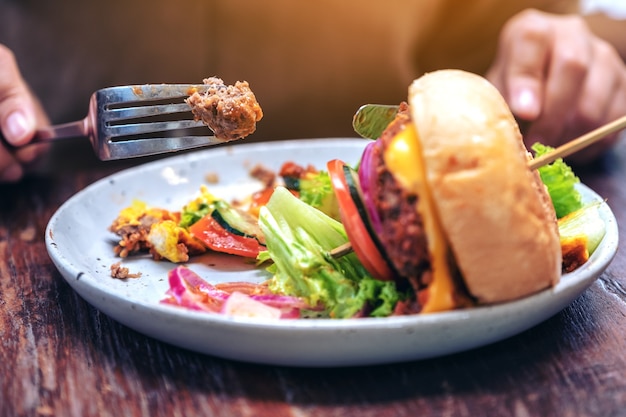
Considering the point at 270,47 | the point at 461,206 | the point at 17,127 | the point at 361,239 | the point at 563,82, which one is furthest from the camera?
the point at 270,47

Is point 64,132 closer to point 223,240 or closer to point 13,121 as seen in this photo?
point 13,121

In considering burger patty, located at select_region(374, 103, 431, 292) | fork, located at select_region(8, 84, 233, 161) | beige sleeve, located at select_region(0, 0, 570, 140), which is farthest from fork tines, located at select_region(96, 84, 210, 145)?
beige sleeve, located at select_region(0, 0, 570, 140)

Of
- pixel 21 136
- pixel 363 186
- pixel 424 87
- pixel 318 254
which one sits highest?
pixel 424 87

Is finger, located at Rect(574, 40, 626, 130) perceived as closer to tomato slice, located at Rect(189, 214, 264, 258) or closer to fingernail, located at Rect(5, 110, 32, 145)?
tomato slice, located at Rect(189, 214, 264, 258)

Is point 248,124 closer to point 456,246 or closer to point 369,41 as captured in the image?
point 456,246

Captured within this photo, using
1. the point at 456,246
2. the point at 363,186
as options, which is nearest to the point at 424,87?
the point at 363,186

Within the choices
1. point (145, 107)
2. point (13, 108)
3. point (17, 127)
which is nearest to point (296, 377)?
point (145, 107)
